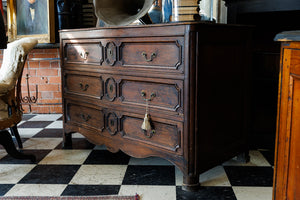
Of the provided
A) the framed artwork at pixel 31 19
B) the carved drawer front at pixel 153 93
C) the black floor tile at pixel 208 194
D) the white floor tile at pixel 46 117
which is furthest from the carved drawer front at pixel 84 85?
the white floor tile at pixel 46 117

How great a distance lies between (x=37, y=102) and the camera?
3.59 metres

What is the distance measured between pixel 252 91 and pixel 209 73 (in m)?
0.57

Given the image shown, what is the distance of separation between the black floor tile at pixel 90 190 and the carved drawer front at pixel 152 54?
2.35 ft

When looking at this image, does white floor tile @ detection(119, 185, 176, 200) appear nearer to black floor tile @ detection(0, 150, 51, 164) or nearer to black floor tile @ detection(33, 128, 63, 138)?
black floor tile @ detection(0, 150, 51, 164)

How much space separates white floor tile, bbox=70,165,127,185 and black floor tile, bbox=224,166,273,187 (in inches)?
26.3

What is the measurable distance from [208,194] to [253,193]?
244mm

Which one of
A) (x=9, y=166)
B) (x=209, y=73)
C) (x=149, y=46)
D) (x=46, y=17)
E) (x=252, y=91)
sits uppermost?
(x=46, y=17)

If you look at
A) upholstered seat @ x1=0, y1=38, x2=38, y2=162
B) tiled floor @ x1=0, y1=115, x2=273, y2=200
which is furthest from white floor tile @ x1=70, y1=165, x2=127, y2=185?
upholstered seat @ x1=0, y1=38, x2=38, y2=162

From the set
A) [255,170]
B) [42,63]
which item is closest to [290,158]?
[255,170]

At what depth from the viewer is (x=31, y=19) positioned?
10.5 ft

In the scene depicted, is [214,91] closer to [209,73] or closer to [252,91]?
[209,73]

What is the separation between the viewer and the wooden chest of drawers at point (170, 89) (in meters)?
1.67

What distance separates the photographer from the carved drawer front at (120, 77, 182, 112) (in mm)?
1714

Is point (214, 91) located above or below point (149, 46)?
below
